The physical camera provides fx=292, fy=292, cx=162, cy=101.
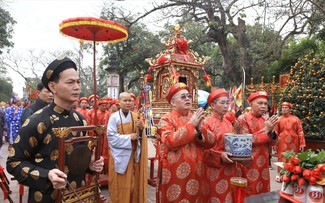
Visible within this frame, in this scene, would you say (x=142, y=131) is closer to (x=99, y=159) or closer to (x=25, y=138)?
(x=99, y=159)

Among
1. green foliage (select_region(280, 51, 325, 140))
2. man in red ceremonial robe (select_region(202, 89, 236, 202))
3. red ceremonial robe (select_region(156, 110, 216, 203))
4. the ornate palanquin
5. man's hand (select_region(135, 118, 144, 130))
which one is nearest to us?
red ceremonial robe (select_region(156, 110, 216, 203))

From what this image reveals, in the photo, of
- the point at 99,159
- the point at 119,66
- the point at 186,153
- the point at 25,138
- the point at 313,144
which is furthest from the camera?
the point at 119,66

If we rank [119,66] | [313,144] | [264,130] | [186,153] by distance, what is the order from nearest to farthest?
1. [186,153]
2. [264,130]
3. [313,144]
4. [119,66]

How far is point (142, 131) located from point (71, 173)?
2.43 meters

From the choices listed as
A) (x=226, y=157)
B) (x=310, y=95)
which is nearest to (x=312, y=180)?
(x=226, y=157)

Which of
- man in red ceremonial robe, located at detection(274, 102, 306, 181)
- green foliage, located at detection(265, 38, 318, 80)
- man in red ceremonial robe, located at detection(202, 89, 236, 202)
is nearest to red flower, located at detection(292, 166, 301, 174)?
man in red ceremonial robe, located at detection(202, 89, 236, 202)

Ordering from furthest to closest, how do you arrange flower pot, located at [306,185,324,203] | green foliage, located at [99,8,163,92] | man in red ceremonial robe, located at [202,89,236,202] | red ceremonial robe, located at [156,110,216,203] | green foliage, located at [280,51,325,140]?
green foliage, located at [99,8,163,92] < green foliage, located at [280,51,325,140] < man in red ceremonial robe, located at [202,89,236,202] < red ceremonial robe, located at [156,110,216,203] < flower pot, located at [306,185,324,203]

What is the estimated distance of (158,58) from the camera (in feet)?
29.1

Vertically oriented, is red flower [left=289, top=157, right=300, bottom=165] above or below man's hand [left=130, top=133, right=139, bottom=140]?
above

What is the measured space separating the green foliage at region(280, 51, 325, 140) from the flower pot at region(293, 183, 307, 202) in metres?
6.11

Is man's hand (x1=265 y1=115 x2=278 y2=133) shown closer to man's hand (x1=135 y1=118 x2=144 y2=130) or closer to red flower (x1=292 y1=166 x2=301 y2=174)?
red flower (x1=292 y1=166 x2=301 y2=174)

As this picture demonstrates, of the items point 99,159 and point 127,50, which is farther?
point 127,50

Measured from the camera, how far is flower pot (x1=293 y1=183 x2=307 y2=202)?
6.51ft

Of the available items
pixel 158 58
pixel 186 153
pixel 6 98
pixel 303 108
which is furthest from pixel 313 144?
pixel 6 98
